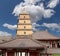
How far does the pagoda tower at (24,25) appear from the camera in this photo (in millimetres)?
66875

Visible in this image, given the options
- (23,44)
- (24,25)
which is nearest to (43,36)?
(23,44)

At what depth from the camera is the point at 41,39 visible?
49844mm

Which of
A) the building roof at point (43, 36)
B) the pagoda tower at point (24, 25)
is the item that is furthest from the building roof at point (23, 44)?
the pagoda tower at point (24, 25)

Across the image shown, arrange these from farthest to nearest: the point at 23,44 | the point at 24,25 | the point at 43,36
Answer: the point at 24,25
the point at 43,36
the point at 23,44

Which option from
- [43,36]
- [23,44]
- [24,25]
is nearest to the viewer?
[23,44]

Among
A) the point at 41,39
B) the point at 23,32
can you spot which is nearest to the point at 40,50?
the point at 41,39

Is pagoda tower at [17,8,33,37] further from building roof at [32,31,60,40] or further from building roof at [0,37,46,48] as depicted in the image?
building roof at [0,37,46,48]

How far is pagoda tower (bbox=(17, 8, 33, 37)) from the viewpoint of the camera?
2633 inches

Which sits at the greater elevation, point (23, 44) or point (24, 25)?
point (24, 25)

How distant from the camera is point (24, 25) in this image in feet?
223

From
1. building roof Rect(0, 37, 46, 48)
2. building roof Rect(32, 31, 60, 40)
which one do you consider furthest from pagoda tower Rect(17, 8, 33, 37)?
building roof Rect(0, 37, 46, 48)

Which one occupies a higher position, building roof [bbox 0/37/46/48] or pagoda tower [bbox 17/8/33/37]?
pagoda tower [bbox 17/8/33/37]

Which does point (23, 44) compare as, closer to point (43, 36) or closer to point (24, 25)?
point (43, 36)

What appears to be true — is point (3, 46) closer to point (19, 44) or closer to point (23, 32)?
point (19, 44)
